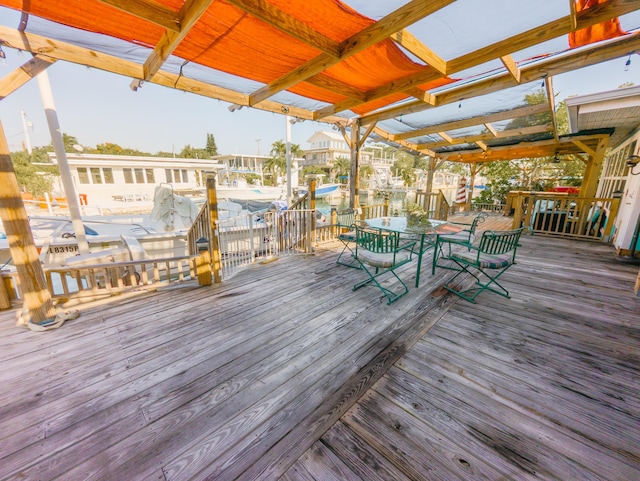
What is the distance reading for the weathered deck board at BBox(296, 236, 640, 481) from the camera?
126 centimetres

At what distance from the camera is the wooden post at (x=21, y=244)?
2137 millimetres

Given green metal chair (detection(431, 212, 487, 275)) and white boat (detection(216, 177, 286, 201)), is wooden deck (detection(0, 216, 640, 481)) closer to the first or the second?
green metal chair (detection(431, 212, 487, 275))

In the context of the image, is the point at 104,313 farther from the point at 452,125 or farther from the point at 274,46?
the point at 452,125

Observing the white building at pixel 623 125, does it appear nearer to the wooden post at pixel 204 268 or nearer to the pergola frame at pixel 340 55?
the pergola frame at pixel 340 55

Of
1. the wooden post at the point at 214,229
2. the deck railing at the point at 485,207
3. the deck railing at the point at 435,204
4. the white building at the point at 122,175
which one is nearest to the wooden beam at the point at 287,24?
the wooden post at the point at 214,229

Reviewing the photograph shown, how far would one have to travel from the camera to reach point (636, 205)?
167 inches

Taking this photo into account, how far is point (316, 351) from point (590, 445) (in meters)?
1.71

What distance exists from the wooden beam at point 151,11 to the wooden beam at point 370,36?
1394 mm


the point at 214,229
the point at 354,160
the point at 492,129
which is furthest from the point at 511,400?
the point at 492,129

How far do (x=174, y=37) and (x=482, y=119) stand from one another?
5.67 metres

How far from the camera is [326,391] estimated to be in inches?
66.4

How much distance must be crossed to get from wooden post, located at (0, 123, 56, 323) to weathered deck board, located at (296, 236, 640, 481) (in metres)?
2.96

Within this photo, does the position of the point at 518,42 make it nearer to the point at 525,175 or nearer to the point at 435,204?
the point at 435,204

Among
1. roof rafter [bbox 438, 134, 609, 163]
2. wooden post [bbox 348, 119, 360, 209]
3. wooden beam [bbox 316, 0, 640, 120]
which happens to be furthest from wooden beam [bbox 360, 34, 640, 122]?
roof rafter [bbox 438, 134, 609, 163]
